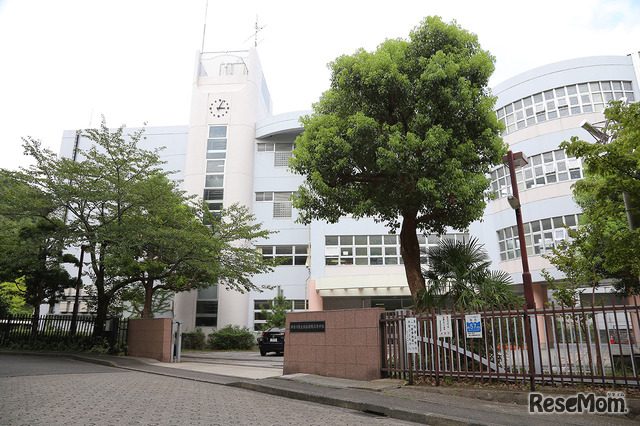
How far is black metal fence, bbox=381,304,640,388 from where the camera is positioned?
7.70m

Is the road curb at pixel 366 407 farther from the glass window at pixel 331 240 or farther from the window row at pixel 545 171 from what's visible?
the window row at pixel 545 171

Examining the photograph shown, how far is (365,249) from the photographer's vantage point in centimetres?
2947

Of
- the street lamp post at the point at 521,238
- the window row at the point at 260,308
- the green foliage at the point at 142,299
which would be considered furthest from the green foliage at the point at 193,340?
the street lamp post at the point at 521,238

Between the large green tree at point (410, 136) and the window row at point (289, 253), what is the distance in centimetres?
1906

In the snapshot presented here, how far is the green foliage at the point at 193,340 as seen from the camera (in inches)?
1118

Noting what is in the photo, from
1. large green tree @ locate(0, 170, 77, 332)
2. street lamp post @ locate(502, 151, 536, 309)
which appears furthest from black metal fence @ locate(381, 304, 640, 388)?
large green tree @ locate(0, 170, 77, 332)

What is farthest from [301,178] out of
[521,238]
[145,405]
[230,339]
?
[145,405]

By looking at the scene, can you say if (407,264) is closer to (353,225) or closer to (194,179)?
(353,225)

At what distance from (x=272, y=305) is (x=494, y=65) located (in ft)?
72.0

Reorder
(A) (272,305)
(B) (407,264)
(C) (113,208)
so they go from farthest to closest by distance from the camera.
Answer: (A) (272,305)
(C) (113,208)
(B) (407,264)

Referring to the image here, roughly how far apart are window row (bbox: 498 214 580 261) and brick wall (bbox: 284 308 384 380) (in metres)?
17.4

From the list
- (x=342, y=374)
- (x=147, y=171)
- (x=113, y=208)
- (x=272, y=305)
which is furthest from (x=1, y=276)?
Answer: (x=342, y=374)

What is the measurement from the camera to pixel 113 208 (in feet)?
58.5

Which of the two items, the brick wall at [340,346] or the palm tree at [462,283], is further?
the brick wall at [340,346]
